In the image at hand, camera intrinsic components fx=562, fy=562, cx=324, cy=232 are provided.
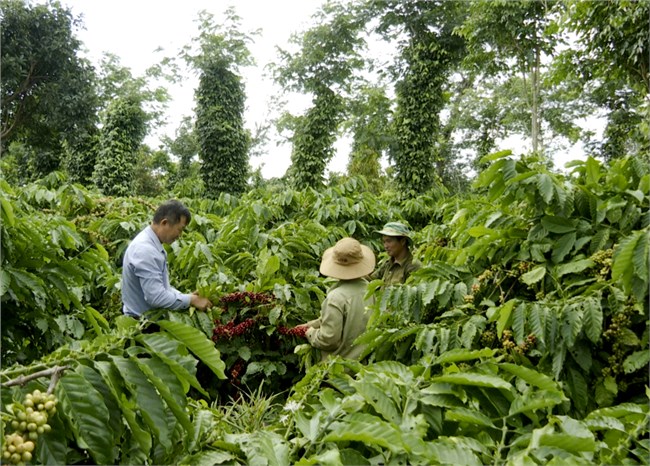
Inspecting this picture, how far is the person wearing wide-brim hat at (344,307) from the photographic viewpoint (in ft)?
9.98

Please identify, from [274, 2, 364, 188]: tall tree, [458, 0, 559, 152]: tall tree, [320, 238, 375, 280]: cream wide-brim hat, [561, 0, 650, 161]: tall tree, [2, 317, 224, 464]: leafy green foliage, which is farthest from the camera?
[274, 2, 364, 188]: tall tree

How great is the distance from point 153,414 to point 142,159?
24303 mm

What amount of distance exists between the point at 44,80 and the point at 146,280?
16.6m

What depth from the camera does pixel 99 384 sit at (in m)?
1.13

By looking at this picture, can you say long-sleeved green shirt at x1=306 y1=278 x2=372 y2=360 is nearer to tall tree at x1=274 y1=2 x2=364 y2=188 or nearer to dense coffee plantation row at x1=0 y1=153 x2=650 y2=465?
dense coffee plantation row at x1=0 y1=153 x2=650 y2=465

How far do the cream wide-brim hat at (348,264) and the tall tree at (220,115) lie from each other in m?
14.0

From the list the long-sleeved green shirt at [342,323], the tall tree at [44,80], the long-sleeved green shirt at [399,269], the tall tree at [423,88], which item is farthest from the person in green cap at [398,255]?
the tall tree at [44,80]

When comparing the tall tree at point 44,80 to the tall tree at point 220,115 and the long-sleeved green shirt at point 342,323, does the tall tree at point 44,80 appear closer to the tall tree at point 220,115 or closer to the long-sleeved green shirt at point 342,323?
the tall tree at point 220,115

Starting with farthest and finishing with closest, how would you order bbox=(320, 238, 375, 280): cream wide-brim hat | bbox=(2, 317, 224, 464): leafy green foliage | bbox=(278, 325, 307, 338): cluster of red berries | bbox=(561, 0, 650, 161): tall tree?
1. bbox=(561, 0, 650, 161): tall tree
2. bbox=(278, 325, 307, 338): cluster of red berries
3. bbox=(320, 238, 375, 280): cream wide-brim hat
4. bbox=(2, 317, 224, 464): leafy green foliage

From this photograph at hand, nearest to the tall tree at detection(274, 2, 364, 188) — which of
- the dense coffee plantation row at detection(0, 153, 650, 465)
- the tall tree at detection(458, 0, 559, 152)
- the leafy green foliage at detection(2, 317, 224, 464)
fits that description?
the tall tree at detection(458, 0, 559, 152)

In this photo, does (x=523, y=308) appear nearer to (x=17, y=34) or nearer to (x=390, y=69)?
(x=390, y=69)

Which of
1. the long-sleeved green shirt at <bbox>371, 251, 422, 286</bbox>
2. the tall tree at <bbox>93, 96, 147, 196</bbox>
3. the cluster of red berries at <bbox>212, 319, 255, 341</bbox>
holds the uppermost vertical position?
the tall tree at <bbox>93, 96, 147, 196</bbox>

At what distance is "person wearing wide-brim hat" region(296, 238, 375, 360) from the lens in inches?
120

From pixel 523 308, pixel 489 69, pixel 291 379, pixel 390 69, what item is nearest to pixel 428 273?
pixel 523 308
